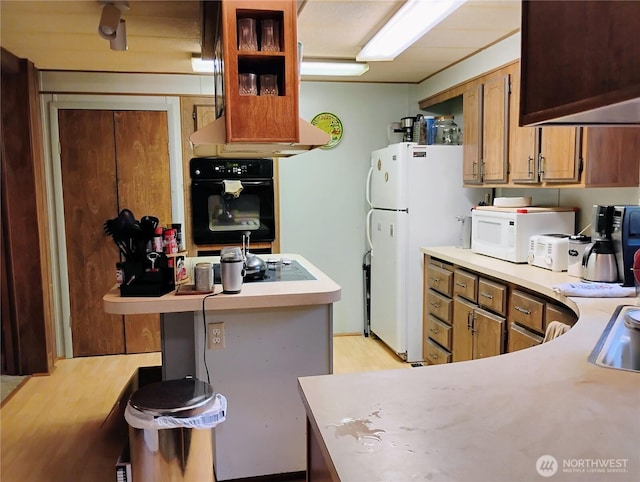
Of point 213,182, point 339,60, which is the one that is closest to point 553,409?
point 339,60

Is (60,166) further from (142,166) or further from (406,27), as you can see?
(406,27)

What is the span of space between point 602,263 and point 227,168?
2.93 m

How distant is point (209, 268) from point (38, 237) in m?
2.25

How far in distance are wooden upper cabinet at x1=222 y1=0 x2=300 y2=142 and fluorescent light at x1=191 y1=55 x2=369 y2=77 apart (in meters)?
1.59

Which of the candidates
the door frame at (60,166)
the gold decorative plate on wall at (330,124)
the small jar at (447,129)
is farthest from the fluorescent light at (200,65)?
the small jar at (447,129)

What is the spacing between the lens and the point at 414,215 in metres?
3.99

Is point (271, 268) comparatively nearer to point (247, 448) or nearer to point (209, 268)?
point (209, 268)

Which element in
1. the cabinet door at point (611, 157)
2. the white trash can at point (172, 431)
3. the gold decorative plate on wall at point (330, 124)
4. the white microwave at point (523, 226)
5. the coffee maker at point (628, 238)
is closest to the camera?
the white trash can at point (172, 431)

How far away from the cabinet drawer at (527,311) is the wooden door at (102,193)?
114 inches

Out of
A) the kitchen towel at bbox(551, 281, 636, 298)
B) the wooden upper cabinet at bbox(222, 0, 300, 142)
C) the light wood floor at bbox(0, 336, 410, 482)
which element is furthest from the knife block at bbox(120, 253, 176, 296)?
the kitchen towel at bbox(551, 281, 636, 298)

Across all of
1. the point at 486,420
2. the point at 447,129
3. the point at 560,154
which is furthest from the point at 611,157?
the point at 486,420

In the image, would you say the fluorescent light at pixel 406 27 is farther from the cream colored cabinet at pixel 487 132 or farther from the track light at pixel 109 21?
the track light at pixel 109 21

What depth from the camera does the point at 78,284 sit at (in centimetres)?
435

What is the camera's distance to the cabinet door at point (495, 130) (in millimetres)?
3414
